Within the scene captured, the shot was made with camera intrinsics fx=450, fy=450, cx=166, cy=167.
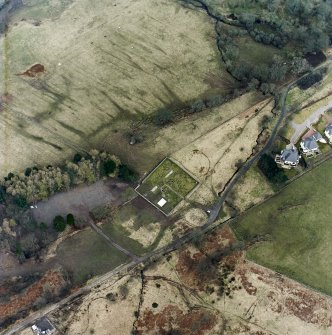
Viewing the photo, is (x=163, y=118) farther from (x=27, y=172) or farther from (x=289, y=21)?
(x=289, y=21)

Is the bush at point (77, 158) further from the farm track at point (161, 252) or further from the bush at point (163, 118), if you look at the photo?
the farm track at point (161, 252)

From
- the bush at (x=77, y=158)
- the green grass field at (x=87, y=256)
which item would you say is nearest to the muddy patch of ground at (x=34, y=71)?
the bush at (x=77, y=158)

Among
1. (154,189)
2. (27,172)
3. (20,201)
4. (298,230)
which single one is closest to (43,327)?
(20,201)

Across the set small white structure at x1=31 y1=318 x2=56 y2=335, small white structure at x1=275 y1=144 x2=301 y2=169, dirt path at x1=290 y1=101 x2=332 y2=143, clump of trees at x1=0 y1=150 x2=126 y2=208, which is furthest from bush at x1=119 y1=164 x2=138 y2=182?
dirt path at x1=290 y1=101 x2=332 y2=143

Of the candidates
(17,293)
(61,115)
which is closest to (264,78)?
(61,115)

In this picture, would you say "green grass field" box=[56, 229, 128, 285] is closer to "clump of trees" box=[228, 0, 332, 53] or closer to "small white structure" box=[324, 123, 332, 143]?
"small white structure" box=[324, 123, 332, 143]

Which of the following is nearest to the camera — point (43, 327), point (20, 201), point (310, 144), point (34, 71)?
point (43, 327)
